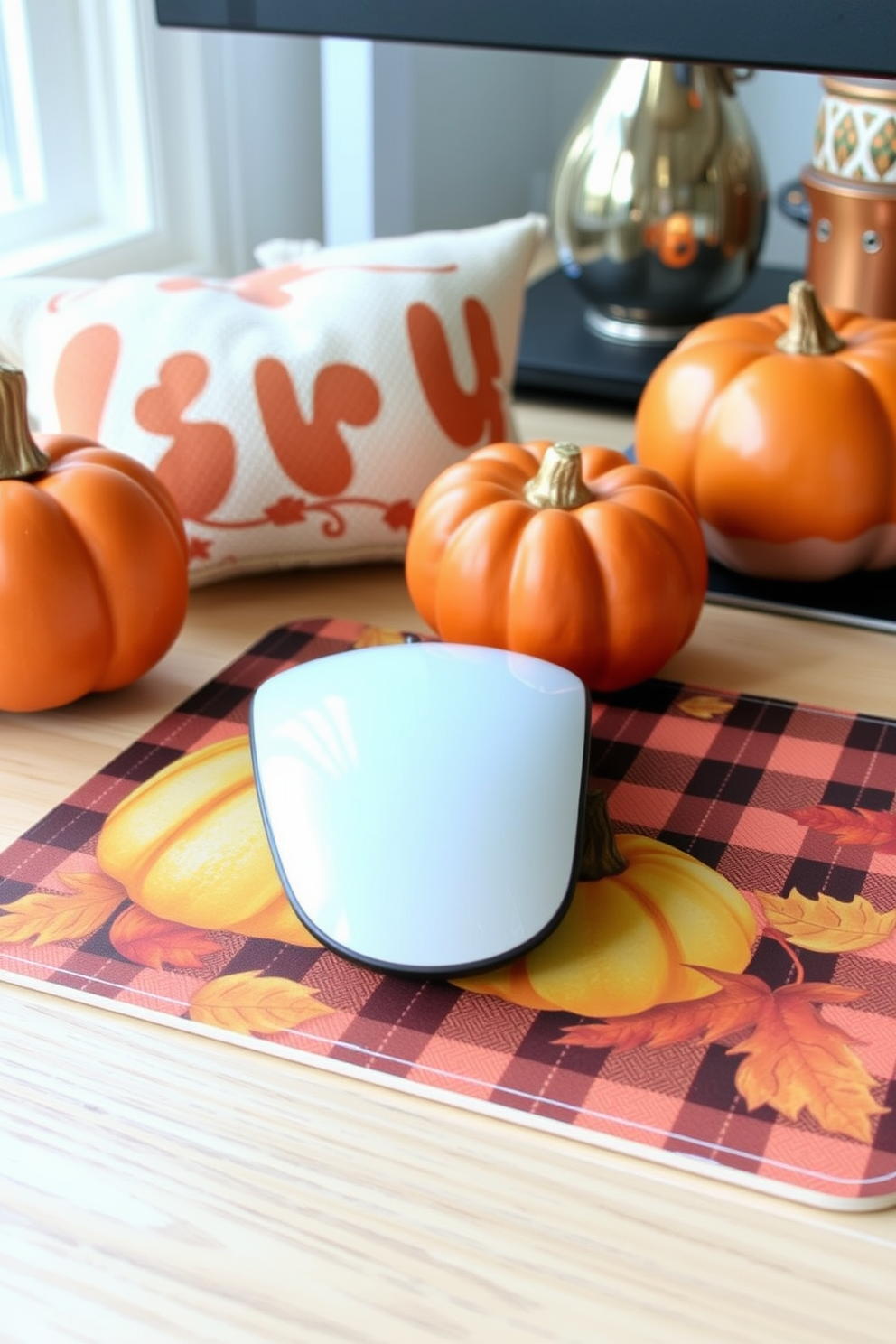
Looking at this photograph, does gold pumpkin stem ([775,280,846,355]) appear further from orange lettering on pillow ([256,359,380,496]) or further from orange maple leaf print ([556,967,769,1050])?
orange maple leaf print ([556,967,769,1050])

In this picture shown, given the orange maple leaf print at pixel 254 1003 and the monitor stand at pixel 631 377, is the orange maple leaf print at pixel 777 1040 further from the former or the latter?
the monitor stand at pixel 631 377

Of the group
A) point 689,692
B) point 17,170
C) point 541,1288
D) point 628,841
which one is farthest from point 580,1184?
point 17,170

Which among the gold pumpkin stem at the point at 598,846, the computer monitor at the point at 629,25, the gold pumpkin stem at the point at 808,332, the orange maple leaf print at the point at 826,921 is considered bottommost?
the orange maple leaf print at the point at 826,921

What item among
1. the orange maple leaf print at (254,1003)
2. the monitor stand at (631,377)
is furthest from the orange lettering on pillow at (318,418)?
the orange maple leaf print at (254,1003)

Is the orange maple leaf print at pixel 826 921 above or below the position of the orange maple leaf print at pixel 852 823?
above

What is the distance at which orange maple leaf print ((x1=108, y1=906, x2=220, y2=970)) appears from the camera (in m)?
0.47

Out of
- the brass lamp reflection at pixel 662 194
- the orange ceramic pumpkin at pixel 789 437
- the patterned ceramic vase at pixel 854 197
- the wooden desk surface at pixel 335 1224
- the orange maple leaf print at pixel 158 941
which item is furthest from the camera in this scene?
the brass lamp reflection at pixel 662 194

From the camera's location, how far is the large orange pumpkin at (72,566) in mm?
576

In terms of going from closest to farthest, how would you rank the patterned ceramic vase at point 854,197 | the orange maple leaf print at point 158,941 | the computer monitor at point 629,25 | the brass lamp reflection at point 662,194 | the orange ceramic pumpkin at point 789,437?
the orange maple leaf print at point 158,941, the computer monitor at point 629,25, the orange ceramic pumpkin at point 789,437, the patterned ceramic vase at point 854,197, the brass lamp reflection at point 662,194

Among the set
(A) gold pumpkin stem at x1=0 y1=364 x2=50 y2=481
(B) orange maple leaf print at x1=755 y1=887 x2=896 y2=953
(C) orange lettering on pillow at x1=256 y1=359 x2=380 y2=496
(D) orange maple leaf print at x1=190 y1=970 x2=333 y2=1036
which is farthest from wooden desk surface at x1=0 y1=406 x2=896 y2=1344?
(C) orange lettering on pillow at x1=256 y1=359 x2=380 y2=496

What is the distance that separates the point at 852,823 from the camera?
55cm

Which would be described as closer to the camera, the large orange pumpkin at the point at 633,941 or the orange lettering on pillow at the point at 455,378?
the large orange pumpkin at the point at 633,941

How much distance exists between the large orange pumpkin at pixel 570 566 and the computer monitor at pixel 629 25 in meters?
0.18

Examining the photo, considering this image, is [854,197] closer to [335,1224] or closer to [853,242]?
[853,242]
